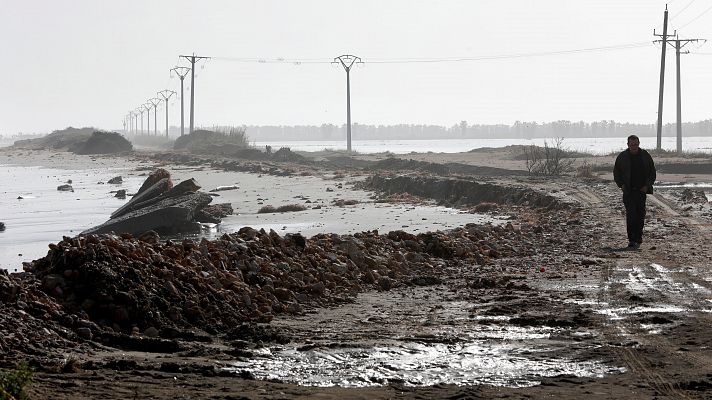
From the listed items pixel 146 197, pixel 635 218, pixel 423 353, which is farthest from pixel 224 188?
pixel 423 353

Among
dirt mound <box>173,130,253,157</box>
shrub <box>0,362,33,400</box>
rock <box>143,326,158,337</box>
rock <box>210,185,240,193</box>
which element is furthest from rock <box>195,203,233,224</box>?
dirt mound <box>173,130,253,157</box>

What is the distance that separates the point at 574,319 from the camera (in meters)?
9.36

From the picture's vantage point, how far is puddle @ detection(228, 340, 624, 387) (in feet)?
23.2

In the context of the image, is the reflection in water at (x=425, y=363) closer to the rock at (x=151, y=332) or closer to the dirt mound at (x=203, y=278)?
the rock at (x=151, y=332)

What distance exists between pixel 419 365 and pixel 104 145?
90.5 meters

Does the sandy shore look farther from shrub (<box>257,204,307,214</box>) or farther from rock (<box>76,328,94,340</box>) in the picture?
shrub (<box>257,204,307,214</box>)

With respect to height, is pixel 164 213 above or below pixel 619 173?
below

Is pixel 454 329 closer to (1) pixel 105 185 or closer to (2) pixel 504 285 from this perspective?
(2) pixel 504 285

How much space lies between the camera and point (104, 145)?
9419cm

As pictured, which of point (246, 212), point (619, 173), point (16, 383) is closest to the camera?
point (16, 383)

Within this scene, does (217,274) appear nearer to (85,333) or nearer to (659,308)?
(85,333)

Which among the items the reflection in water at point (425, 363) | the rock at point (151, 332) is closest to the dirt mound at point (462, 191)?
the reflection in water at point (425, 363)

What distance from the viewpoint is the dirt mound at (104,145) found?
92.4m

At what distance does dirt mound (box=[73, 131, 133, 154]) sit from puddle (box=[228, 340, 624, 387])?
86.1 meters
